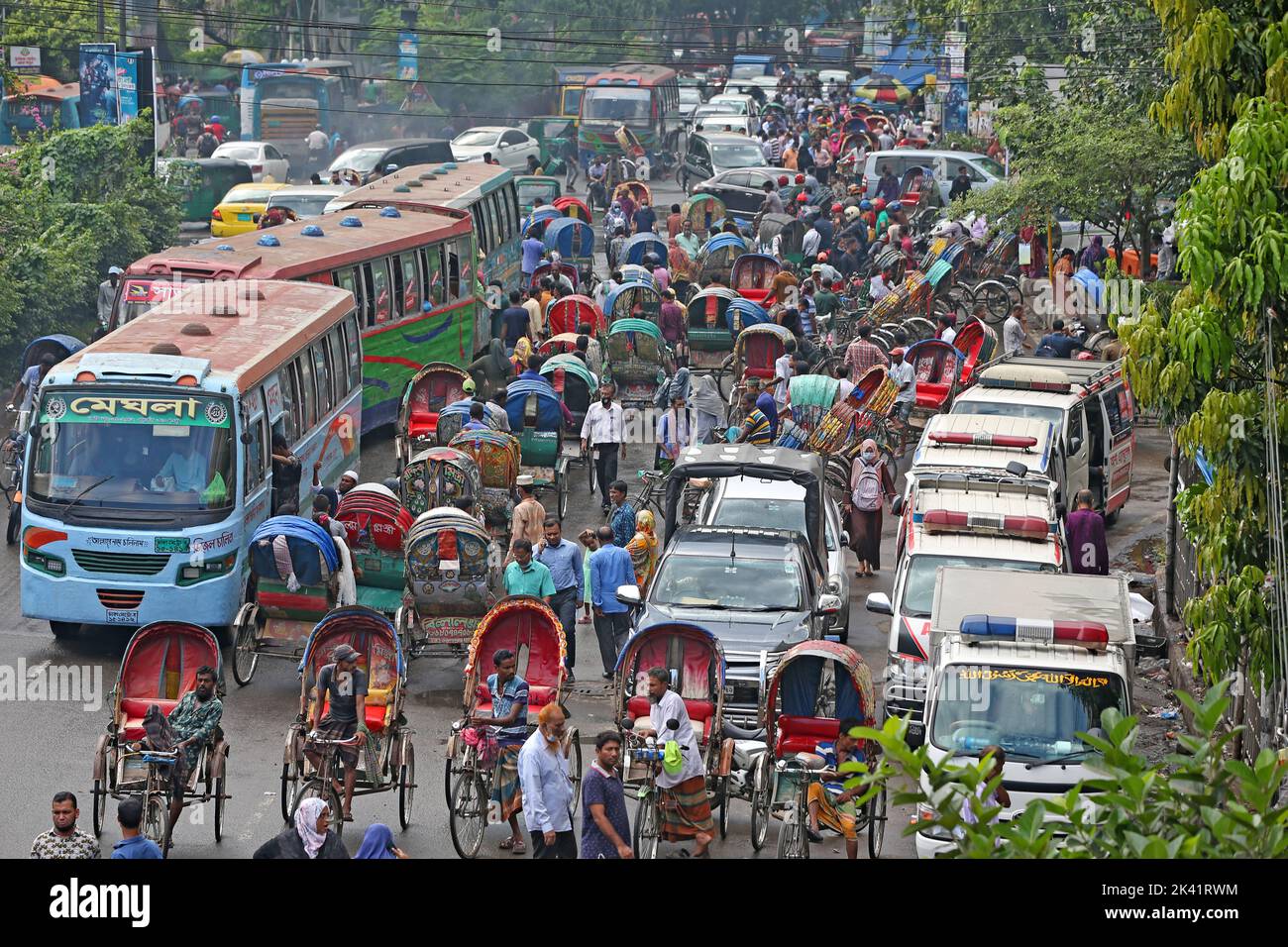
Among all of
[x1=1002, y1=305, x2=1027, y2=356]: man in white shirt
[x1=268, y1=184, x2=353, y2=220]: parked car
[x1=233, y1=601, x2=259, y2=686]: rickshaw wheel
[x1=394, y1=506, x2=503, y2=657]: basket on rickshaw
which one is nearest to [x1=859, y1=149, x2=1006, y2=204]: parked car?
[x1=268, y1=184, x2=353, y2=220]: parked car

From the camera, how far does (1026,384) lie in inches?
853

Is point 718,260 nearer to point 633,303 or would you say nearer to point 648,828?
point 633,303

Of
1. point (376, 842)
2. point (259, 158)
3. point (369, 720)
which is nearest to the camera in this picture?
point (376, 842)

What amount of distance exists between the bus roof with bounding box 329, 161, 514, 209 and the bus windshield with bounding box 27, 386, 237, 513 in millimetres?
12601

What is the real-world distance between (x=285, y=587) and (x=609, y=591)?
2682mm

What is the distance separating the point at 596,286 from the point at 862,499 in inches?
535

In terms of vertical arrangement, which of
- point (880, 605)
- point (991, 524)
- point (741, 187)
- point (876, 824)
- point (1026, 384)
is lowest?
point (876, 824)

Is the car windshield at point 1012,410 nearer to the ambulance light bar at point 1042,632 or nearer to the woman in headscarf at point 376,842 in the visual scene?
the ambulance light bar at point 1042,632

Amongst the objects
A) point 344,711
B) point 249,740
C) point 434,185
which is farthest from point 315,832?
point 434,185

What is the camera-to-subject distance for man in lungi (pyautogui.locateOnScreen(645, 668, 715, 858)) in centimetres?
1272

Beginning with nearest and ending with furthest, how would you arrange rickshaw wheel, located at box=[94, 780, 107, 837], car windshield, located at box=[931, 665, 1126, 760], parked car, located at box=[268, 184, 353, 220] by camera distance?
car windshield, located at box=[931, 665, 1126, 760], rickshaw wheel, located at box=[94, 780, 107, 837], parked car, located at box=[268, 184, 353, 220]

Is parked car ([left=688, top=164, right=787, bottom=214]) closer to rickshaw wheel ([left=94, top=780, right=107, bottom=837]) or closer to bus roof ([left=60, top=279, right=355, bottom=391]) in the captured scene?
bus roof ([left=60, top=279, right=355, bottom=391])

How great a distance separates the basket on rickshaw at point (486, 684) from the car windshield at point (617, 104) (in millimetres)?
42549
